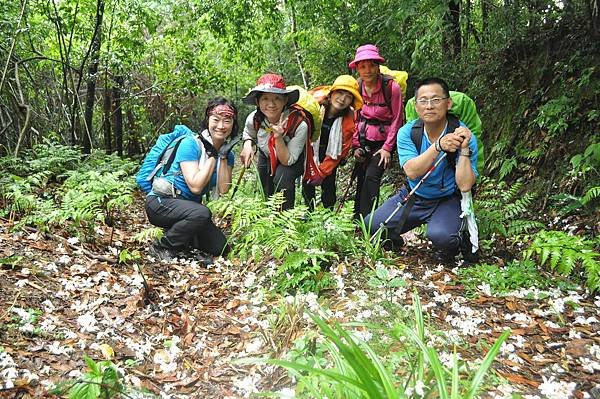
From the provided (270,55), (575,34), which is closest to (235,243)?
(575,34)

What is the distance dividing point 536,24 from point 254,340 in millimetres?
7312

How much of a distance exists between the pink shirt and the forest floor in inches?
65.1

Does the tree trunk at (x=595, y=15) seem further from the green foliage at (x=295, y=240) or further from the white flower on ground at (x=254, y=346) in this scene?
the white flower on ground at (x=254, y=346)

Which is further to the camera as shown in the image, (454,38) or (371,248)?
(454,38)

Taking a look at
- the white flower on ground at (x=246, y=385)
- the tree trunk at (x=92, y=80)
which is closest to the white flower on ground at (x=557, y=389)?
the white flower on ground at (x=246, y=385)

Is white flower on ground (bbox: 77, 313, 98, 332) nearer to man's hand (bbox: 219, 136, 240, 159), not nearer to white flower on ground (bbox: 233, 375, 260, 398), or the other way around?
white flower on ground (bbox: 233, 375, 260, 398)

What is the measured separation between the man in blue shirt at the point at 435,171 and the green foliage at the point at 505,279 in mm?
428

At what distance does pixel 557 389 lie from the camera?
2.79m

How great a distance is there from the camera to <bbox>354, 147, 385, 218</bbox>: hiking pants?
5.88m

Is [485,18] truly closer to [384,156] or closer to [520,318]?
[384,156]

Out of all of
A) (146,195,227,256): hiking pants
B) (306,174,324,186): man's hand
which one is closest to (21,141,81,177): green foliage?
(146,195,227,256): hiking pants

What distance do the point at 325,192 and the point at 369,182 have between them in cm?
72

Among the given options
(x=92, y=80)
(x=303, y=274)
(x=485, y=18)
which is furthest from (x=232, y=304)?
(x=485, y=18)

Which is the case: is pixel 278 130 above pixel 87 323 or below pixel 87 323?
above
